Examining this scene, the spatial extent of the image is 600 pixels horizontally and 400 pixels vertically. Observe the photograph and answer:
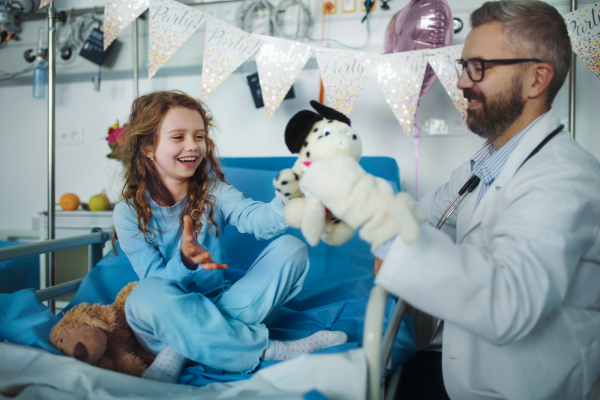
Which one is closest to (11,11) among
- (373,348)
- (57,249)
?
(57,249)

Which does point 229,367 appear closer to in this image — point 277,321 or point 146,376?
point 146,376

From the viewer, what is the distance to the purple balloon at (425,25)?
61.8 inches

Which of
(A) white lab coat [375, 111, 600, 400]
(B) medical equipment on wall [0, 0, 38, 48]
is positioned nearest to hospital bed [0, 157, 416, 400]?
(A) white lab coat [375, 111, 600, 400]

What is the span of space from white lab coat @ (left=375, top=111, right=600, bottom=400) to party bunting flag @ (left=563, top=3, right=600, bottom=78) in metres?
0.77

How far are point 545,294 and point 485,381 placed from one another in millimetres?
258

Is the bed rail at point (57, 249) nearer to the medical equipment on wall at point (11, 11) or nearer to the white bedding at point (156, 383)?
the white bedding at point (156, 383)

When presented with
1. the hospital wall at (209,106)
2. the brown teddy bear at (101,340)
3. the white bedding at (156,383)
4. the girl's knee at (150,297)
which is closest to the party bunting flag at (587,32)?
the hospital wall at (209,106)

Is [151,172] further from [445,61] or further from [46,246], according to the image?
[445,61]

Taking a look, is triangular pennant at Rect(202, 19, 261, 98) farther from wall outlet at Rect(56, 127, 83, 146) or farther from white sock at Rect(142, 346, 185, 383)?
wall outlet at Rect(56, 127, 83, 146)

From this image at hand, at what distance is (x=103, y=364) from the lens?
0.85 m

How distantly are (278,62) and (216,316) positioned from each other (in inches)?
41.6

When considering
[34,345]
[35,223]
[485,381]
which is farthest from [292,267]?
[35,223]

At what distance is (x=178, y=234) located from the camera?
1.20 m

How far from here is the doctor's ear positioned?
0.88 meters
